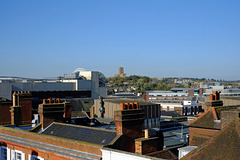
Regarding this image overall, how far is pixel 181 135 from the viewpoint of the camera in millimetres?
31281

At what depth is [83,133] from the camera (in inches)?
864

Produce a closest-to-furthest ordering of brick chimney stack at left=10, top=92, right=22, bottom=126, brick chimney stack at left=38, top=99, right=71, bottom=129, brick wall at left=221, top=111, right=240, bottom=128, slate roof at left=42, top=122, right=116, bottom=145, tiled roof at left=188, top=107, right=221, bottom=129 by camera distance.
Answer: brick wall at left=221, top=111, right=240, bottom=128 < slate roof at left=42, top=122, right=116, bottom=145 < brick chimney stack at left=38, top=99, right=71, bottom=129 < tiled roof at left=188, top=107, right=221, bottom=129 < brick chimney stack at left=10, top=92, right=22, bottom=126

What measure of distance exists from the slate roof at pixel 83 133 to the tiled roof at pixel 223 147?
22.2 feet

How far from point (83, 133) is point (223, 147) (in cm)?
1085

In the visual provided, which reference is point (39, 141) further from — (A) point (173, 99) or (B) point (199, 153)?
(A) point (173, 99)

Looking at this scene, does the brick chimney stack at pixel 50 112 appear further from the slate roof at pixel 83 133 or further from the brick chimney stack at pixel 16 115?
the brick chimney stack at pixel 16 115

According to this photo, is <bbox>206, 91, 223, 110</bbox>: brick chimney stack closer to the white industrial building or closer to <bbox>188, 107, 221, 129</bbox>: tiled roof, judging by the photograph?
<bbox>188, 107, 221, 129</bbox>: tiled roof

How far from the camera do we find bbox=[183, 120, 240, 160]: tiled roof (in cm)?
1356

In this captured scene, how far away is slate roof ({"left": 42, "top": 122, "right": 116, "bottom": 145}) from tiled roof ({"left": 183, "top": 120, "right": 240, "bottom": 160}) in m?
6.77

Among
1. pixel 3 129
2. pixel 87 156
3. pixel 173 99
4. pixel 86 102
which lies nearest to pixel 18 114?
pixel 3 129

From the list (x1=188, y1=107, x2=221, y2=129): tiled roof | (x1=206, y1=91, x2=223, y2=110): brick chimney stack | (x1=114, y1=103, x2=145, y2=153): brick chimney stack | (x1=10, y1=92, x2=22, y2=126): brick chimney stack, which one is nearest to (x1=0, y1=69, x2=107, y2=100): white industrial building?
(x1=10, y1=92, x2=22, y2=126): brick chimney stack

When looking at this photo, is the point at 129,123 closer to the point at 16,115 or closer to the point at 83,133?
the point at 83,133

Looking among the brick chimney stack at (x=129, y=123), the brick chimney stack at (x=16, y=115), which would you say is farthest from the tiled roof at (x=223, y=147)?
the brick chimney stack at (x=16, y=115)

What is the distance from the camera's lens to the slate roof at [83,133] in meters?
20.0
